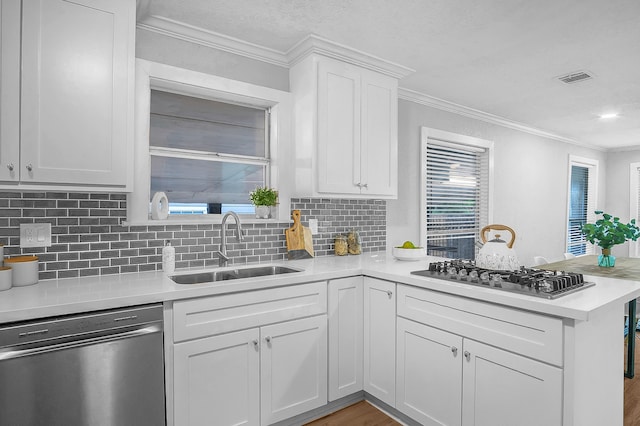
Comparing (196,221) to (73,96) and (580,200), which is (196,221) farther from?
(580,200)

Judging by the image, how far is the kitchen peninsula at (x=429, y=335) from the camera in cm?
155

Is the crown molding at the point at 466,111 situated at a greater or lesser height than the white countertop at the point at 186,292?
greater

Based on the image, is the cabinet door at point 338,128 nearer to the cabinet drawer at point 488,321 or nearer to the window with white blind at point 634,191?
the cabinet drawer at point 488,321

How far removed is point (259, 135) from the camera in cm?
293

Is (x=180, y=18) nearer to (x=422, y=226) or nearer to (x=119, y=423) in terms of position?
(x=119, y=423)

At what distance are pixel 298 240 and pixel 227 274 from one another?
0.65 m

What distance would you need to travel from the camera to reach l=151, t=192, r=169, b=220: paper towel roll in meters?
2.36

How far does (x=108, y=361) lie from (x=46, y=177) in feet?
3.01

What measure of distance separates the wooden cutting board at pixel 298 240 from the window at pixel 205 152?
1.17ft

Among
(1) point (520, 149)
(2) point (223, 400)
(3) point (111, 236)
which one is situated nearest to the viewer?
(2) point (223, 400)

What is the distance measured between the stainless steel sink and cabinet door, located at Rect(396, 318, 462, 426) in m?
0.83

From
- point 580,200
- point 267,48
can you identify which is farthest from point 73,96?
point 580,200

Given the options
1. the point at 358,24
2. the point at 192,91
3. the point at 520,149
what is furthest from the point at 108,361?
the point at 520,149

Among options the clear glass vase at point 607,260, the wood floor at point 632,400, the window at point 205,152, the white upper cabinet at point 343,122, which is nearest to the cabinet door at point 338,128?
the white upper cabinet at point 343,122
